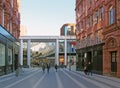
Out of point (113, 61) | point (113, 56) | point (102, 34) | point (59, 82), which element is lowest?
point (59, 82)

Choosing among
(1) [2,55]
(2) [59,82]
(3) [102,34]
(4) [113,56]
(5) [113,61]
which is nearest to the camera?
(2) [59,82]

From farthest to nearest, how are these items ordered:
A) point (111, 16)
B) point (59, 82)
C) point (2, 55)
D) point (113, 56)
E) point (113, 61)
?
point (2, 55)
point (111, 16)
point (113, 56)
point (113, 61)
point (59, 82)

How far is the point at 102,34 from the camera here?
41.4m

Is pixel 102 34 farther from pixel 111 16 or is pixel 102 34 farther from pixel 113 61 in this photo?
pixel 113 61

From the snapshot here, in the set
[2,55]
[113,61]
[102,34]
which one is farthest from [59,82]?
[2,55]

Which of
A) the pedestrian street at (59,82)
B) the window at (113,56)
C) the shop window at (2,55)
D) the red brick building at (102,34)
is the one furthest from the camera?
the shop window at (2,55)

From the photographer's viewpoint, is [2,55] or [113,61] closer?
[113,61]

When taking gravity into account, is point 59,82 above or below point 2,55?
below

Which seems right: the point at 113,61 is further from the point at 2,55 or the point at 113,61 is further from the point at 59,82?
the point at 2,55

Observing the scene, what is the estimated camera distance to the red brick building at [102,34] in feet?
118

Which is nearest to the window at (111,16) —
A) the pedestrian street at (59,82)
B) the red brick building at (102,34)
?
the red brick building at (102,34)

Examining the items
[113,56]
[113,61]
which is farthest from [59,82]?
[113,56]

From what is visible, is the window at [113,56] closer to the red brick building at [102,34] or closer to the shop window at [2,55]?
the red brick building at [102,34]

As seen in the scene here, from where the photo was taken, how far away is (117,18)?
1380 inches
